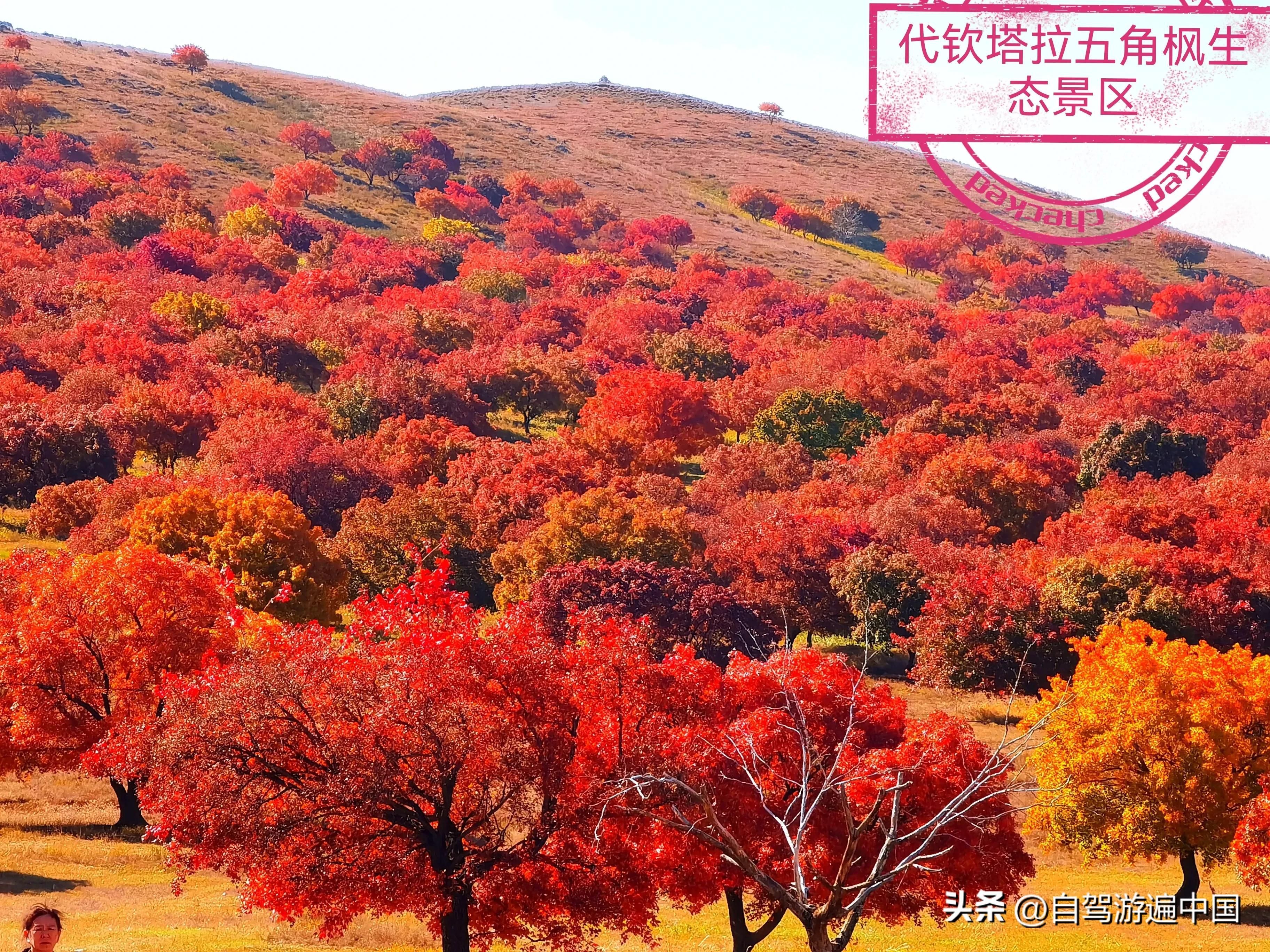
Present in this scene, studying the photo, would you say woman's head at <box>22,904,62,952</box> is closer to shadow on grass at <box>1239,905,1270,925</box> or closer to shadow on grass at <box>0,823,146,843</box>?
shadow on grass at <box>0,823,146,843</box>

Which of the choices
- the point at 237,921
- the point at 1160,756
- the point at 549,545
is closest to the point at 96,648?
the point at 237,921

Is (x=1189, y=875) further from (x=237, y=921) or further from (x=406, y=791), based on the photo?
(x=237, y=921)

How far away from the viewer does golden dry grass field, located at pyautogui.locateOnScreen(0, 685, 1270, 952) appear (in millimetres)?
32438

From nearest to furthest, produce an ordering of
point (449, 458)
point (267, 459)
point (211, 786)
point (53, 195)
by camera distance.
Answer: point (211, 786) → point (267, 459) → point (449, 458) → point (53, 195)

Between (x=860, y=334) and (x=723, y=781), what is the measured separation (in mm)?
136638

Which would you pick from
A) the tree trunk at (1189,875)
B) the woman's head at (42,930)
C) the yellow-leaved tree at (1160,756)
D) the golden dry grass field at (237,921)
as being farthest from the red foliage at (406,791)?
the tree trunk at (1189,875)

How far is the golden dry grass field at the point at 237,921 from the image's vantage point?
32.4m

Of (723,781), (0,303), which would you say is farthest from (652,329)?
(723,781)

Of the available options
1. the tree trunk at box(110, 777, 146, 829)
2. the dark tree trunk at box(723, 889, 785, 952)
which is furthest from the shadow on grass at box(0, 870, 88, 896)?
the dark tree trunk at box(723, 889, 785, 952)

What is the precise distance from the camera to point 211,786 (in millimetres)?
26750

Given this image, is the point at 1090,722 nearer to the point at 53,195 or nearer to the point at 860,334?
the point at 860,334

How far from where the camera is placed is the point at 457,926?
28375mm

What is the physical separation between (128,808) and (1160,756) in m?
38.0

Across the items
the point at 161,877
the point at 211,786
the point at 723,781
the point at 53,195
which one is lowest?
the point at 161,877
